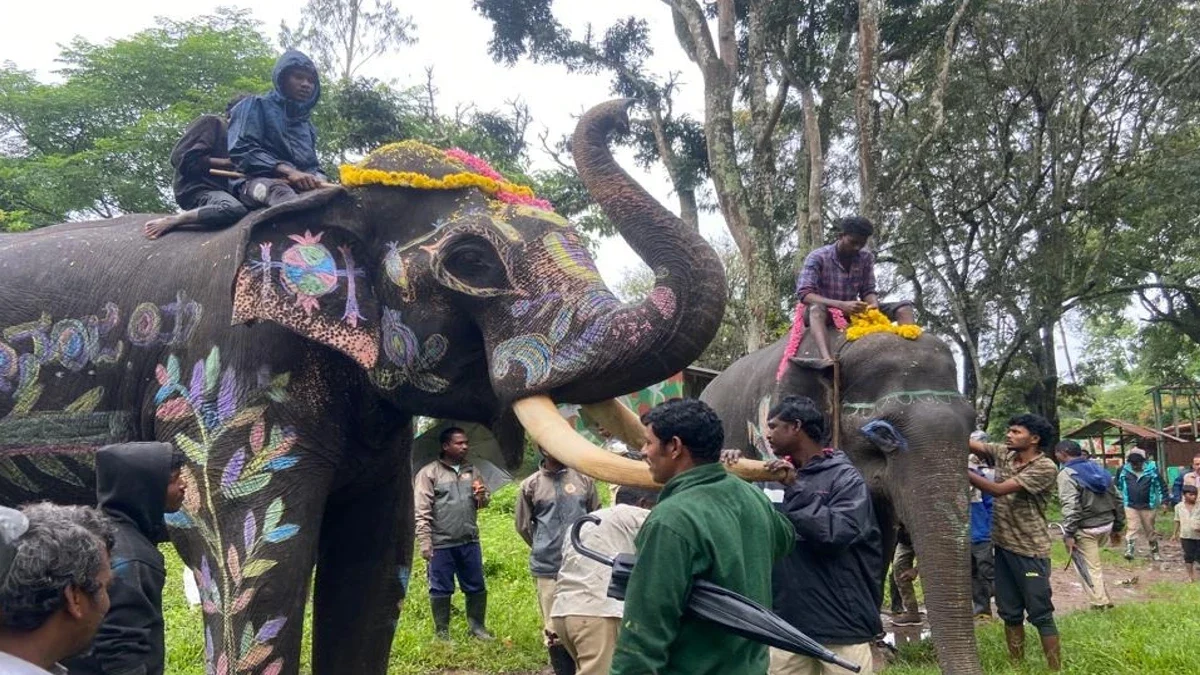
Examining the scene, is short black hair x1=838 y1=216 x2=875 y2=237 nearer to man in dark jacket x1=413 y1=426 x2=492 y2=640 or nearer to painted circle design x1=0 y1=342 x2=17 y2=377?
man in dark jacket x1=413 y1=426 x2=492 y2=640

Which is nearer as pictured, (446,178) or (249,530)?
(249,530)

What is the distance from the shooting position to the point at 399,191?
3.44 m

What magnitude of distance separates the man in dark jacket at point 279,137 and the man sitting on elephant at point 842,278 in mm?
3275

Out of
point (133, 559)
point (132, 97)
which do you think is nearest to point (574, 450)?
point (133, 559)

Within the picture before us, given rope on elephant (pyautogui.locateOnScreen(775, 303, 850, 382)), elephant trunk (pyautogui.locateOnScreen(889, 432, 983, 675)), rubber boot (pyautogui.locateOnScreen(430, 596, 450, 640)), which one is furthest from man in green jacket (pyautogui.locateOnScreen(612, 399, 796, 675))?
rubber boot (pyautogui.locateOnScreen(430, 596, 450, 640))

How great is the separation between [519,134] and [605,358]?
52.3 ft

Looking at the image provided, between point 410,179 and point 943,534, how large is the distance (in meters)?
3.17

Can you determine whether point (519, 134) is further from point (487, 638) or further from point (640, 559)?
point (640, 559)

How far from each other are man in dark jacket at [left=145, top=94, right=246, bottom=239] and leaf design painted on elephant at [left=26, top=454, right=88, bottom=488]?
879 mm

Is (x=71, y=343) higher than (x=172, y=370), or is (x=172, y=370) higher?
(x=71, y=343)

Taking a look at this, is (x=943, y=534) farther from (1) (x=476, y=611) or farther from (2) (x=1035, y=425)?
(1) (x=476, y=611)

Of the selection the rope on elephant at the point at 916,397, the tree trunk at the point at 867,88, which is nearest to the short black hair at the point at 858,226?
the rope on elephant at the point at 916,397

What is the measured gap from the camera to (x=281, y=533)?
309 cm

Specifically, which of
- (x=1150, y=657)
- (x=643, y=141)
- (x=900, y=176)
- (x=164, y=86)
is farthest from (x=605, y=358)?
(x=164, y=86)
